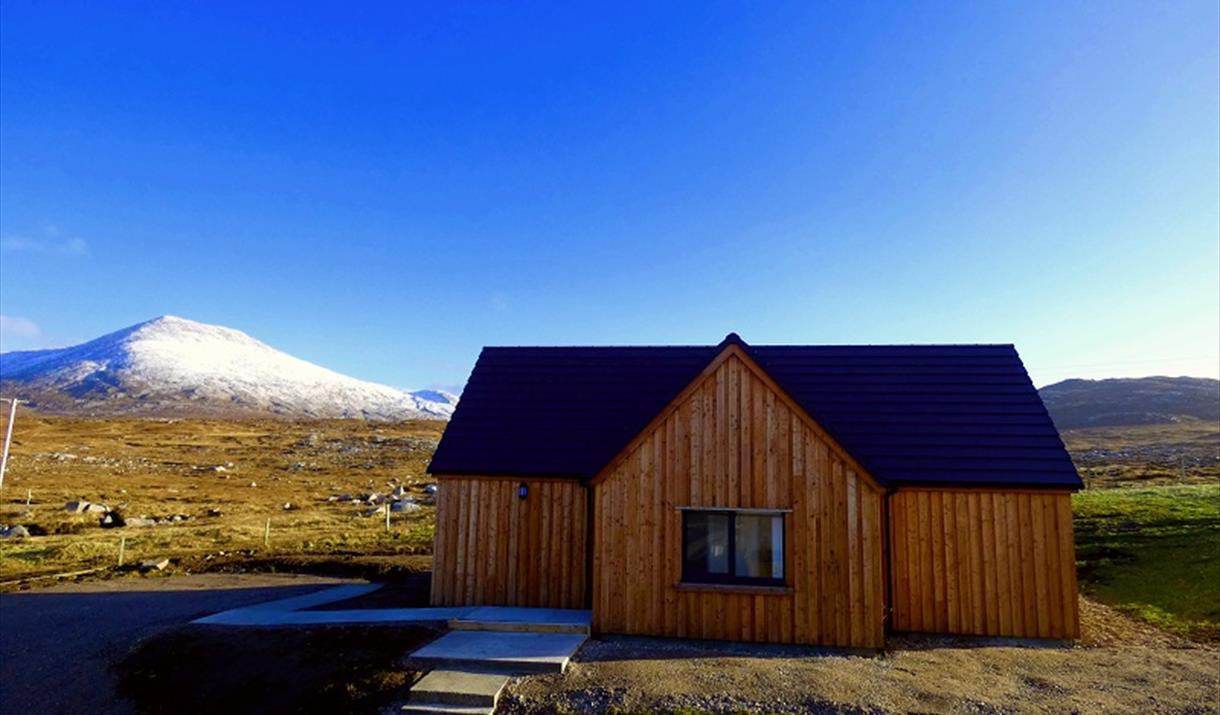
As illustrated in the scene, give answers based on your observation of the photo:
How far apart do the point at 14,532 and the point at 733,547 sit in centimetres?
3168

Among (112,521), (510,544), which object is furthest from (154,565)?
(112,521)

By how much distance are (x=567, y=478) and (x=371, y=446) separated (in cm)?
7082

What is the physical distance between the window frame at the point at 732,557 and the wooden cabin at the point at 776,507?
4cm

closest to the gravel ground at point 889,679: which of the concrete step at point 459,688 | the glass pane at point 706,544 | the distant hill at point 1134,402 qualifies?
the concrete step at point 459,688

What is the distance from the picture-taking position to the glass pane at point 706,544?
480 inches

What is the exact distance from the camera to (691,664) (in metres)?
10.4

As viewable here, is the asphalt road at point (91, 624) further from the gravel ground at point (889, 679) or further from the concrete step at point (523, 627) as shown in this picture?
the gravel ground at point (889, 679)

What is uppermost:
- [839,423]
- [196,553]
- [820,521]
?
[839,423]

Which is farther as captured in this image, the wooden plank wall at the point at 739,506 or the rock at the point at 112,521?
the rock at the point at 112,521

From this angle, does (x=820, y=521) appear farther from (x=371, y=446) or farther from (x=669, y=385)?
(x=371, y=446)

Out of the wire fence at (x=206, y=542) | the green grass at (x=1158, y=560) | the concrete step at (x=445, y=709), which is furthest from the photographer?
the wire fence at (x=206, y=542)

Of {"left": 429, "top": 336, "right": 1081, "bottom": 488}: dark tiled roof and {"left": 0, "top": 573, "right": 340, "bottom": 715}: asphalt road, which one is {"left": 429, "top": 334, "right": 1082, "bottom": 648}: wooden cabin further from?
→ {"left": 0, "top": 573, "right": 340, "bottom": 715}: asphalt road

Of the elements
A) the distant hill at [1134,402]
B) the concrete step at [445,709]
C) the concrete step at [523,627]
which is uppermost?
the distant hill at [1134,402]

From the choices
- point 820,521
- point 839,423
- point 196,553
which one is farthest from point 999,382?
point 196,553
